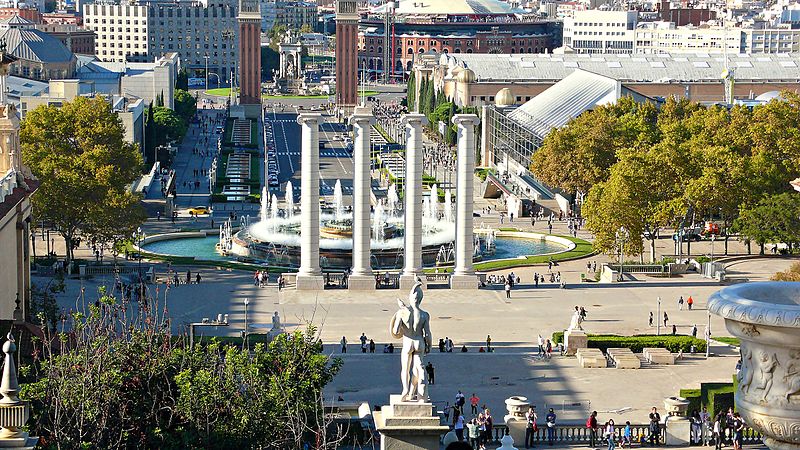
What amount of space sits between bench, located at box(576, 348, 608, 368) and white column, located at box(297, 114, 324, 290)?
2151 cm

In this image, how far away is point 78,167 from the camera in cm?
9969

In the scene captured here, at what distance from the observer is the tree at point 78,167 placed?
98125 millimetres

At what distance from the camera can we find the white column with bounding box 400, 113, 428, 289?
8775 centimetres

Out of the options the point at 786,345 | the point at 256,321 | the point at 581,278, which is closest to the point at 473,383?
the point at 256,321

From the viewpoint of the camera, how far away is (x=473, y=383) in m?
66.1

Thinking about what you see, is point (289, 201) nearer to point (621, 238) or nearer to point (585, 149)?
point (585, 149)

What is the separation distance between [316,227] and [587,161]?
40796 mm

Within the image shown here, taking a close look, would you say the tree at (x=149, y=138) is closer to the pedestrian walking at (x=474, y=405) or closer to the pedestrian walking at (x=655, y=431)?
the pedestrian walking at (x=474, y=405)

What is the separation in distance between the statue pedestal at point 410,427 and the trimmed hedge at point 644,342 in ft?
145

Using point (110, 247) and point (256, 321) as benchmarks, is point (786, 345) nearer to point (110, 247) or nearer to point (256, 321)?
point (256, 321)

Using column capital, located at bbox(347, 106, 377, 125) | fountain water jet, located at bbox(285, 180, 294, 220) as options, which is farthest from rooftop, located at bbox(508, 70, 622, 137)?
column capital, located at bbox(347, 106, 377, 125)

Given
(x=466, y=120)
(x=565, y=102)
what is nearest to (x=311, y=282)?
(x=466, y=120)

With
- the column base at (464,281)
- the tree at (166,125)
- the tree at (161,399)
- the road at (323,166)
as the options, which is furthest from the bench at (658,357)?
the tree at (166,125)

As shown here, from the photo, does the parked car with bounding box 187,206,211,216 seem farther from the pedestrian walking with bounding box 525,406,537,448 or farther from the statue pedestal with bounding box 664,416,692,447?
the statue pedestal with bounding box 664,416,692,447
